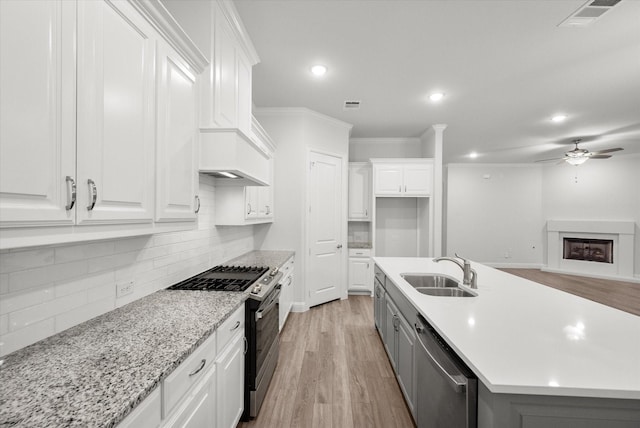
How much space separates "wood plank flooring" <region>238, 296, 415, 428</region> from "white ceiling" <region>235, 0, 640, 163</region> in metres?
2.91

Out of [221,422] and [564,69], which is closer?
[221,422]

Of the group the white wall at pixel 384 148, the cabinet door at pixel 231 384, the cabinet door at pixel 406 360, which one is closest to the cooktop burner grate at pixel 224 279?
the cabinet door at pixel 231 384

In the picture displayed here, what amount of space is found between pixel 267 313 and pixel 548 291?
1.98 meters

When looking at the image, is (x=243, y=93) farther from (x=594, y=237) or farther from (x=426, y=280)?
(x=594, y=237)

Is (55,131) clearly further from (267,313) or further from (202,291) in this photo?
(267,313)

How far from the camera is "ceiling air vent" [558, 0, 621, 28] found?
1.92 m

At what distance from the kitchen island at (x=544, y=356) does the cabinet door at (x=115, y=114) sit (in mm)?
1466

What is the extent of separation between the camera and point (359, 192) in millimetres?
4977

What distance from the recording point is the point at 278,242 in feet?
12.8

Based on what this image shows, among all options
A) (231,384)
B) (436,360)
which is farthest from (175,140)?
(436,360)

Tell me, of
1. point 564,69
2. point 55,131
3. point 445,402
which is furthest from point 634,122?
point 55,131

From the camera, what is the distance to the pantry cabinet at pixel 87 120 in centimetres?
72

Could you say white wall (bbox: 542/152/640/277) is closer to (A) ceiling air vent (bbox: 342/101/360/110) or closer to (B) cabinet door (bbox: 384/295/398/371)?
(A) ceiling air vent (bbox: 342/101/360/110)

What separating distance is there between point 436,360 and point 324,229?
115 inches
